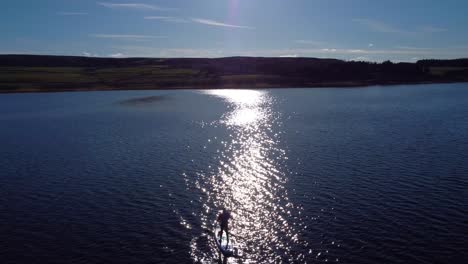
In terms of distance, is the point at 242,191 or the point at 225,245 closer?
the point at 225,245

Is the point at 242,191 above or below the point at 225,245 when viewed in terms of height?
above

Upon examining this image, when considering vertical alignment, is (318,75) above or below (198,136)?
above

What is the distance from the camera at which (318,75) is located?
19388cm

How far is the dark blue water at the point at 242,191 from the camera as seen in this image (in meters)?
27.8

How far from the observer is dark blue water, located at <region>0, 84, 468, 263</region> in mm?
27812

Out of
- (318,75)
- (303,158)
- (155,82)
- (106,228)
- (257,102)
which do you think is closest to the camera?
(106,228)

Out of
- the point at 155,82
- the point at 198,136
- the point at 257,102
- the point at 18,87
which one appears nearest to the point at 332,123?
the point at 198,136

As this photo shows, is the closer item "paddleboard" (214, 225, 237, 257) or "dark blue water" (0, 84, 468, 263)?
"paddleboard" (214, 225, 237, 257)

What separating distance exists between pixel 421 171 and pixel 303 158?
1366 cm

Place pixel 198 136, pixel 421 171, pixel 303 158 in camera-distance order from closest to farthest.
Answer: pixel 421 171, pixel 303 158, pixel 198 136

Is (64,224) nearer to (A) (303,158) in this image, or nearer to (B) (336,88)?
(A) (303,158)

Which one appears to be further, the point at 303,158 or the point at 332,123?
the point at 332,123

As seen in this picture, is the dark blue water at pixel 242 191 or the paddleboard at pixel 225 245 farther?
the dark blue water at pixel 242 191

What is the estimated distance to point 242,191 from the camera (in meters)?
39.8
